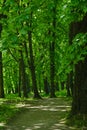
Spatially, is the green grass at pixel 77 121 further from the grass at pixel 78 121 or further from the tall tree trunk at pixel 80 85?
the tall tree trunk at pixel 80 85

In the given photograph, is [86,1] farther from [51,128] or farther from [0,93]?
[0,93]

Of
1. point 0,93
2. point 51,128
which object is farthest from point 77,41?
point 0,93

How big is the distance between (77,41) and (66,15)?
2.63 feet

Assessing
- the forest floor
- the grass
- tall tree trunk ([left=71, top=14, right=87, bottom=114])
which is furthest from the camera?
tall tree trunk ([left=71, top=14, right=87, bottom=114])

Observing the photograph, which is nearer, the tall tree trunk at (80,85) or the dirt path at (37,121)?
the dirt path at (37,121)

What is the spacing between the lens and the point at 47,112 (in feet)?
56.5

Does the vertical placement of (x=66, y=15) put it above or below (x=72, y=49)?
above

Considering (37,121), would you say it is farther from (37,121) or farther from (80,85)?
(80,85)

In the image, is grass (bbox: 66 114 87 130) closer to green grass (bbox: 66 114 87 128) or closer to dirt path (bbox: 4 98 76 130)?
green grass (bbox: 66 114 87 128)

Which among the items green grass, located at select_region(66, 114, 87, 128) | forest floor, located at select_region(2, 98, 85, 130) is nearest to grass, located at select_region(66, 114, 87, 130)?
green grass, located at select_region(66, 114, 87, 128)

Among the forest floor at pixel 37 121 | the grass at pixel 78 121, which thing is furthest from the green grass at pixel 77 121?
the forest floor at pixel 37 121

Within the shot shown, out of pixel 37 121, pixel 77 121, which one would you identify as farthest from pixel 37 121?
pixel 77 121

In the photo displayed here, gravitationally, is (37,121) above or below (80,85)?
below

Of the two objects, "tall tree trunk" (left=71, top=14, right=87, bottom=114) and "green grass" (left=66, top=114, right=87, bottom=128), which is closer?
"green grass" (left=66, top=114, right=87, bottom=128)
